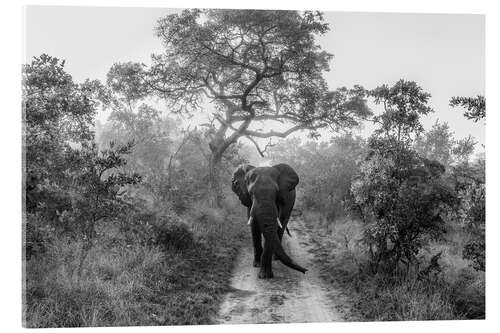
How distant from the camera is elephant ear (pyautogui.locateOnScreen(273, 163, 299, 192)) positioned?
9188 mm

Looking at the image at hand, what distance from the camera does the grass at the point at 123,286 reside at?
5.22 m

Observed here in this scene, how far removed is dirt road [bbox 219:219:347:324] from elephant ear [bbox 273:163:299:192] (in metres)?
1.82

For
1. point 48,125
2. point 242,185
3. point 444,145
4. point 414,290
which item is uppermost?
point 48,125

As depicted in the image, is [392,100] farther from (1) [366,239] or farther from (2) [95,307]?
(2) [95,307]

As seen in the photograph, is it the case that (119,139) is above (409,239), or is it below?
above

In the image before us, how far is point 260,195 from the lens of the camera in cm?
815

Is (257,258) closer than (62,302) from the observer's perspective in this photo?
No

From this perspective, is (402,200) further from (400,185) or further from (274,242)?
(274,242)

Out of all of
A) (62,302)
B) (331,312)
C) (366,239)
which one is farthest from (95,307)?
(366,239)

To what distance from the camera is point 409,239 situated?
7074mm

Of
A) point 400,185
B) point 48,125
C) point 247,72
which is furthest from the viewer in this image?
point 247,72

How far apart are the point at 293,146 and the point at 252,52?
688 cm

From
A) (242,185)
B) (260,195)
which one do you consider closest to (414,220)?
(260,195)

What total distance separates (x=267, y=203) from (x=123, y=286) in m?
3.33
